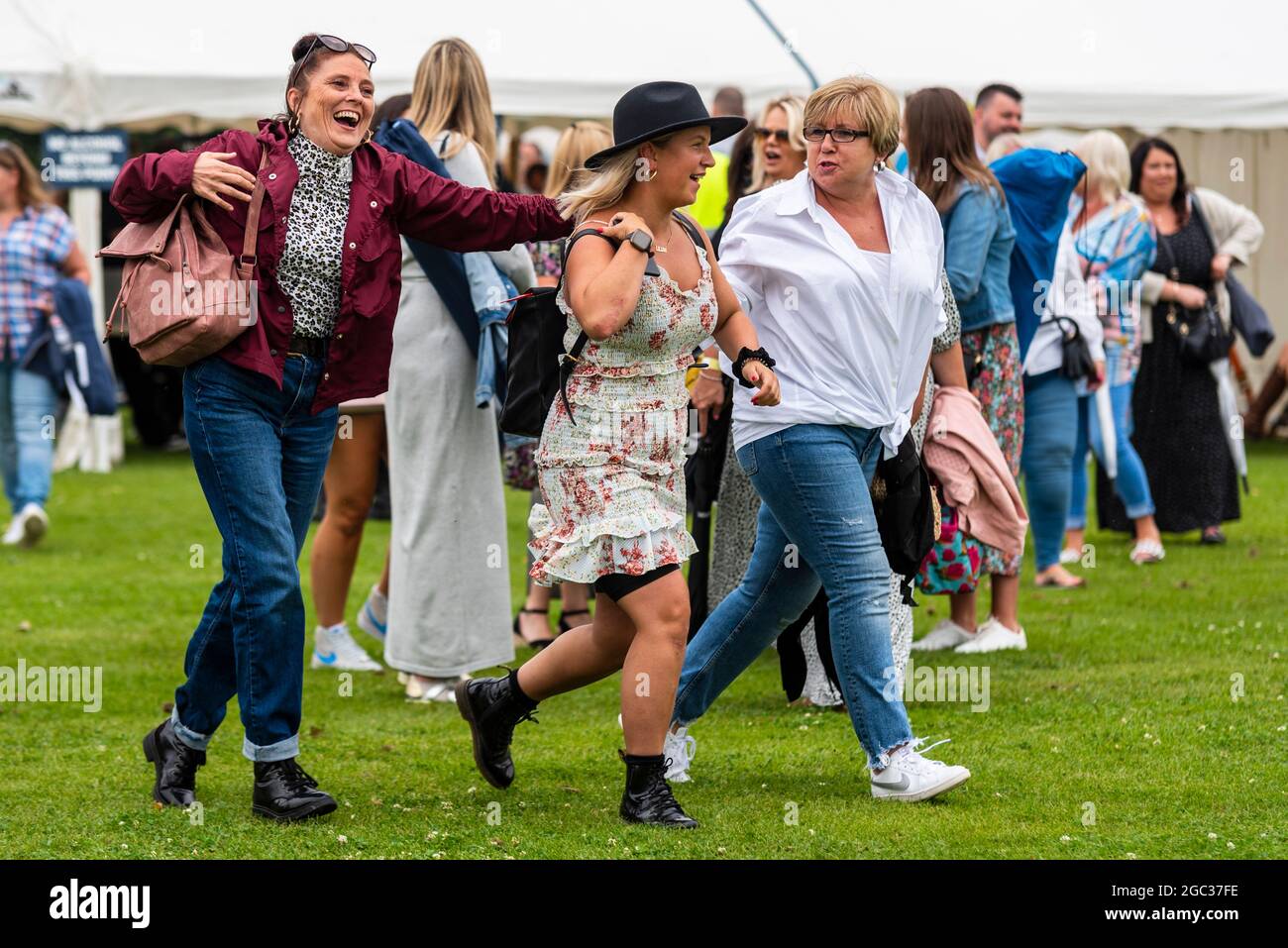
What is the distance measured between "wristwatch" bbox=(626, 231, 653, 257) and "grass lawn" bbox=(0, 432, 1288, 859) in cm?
149

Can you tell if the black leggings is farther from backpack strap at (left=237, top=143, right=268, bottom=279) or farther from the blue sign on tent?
the blue sign on tent

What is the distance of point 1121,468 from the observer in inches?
414

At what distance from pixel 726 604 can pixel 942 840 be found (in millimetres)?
1092

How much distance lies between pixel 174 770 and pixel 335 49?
2.03m

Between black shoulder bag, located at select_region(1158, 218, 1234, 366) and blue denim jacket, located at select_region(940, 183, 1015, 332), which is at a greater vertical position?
blue denim jacket, located at select_region(940, 183, 1015, 332)

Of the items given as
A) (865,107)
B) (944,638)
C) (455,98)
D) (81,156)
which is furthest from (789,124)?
(81,156)

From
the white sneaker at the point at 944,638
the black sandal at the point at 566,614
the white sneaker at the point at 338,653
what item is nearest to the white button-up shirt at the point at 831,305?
the white sneaker at the point at 944,638

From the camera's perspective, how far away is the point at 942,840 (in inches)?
186

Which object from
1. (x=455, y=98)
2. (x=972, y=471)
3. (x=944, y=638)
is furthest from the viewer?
(x=944, y=638)

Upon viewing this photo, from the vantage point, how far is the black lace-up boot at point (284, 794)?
502 centimetres

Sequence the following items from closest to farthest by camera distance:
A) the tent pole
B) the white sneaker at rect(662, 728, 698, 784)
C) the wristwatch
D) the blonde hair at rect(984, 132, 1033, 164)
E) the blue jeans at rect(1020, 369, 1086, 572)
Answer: the wristwatch, the white sneaker at rect(662, 728, 698, 784), the blonde hair at rect(984, 132, 1033, 164), the blue jeans at rect(1020, 369, 1086, 572), the tent pole

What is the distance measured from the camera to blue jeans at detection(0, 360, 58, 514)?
38.0ft

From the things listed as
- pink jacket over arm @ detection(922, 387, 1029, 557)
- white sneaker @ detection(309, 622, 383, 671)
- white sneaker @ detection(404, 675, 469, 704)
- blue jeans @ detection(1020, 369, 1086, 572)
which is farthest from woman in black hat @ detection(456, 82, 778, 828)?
blue jeans @ detection(1020, 369, 1086, 572)

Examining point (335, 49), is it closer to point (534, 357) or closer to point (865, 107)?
point (534, 357)
